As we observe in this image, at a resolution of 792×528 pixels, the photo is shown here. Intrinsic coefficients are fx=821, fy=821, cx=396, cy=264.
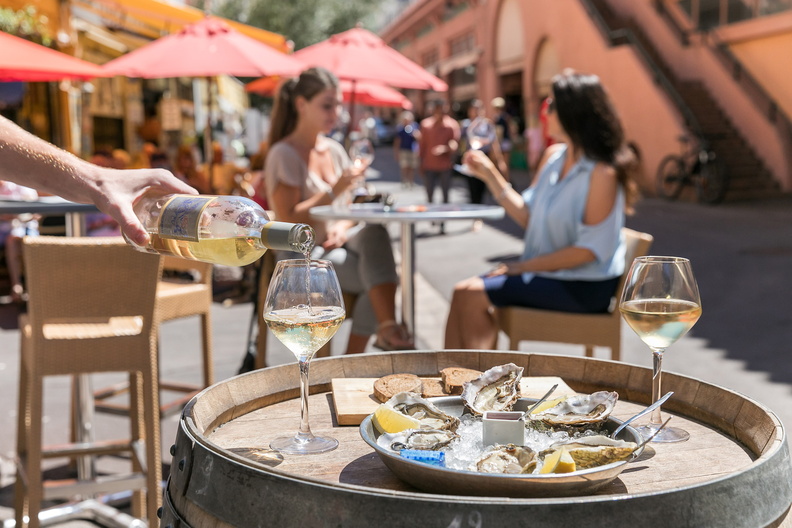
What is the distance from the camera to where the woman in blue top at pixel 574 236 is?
3641 mm

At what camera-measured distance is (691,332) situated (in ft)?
19.4

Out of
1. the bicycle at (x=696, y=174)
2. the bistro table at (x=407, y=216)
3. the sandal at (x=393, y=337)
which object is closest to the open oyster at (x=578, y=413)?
the bistro table at (x=407, y=216)

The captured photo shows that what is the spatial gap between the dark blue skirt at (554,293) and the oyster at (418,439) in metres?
2.45

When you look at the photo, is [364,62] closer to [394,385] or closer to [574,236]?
[574,236]

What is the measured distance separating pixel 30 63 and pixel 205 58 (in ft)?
7.08

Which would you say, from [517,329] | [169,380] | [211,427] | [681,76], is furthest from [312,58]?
[681,76]

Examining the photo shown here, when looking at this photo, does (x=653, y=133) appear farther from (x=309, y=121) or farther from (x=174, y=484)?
(x=174, y=484)

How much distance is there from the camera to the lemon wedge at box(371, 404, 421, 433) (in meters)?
1.29

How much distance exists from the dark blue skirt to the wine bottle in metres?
2.25

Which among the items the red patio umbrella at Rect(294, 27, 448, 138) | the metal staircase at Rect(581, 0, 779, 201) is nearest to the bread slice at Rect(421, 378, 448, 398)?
the red patio umbrella at Rect(294, 27, 448, 138)

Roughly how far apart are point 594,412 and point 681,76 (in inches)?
693

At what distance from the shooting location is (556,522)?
928 mm

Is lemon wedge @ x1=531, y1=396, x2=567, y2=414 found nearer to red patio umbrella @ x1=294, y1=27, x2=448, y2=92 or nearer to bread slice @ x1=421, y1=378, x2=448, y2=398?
bread slice @ x1=421, y1=378, x2=448, y2=398

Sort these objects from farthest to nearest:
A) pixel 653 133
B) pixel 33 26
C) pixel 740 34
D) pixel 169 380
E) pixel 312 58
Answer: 1. pixel 653 133
2. pixel 740 34
3. pixel 33 26
4. pixel 312 58
5. pixel 169 380
